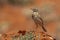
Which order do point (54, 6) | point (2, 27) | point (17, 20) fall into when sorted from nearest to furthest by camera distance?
point (2, 27), point (17, 20), point (54, 6)

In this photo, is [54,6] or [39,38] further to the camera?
[54,6]

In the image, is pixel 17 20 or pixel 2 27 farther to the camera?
pixel 17 20

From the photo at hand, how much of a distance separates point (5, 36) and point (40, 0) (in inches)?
394

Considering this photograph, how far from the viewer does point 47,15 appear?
66.4 feet

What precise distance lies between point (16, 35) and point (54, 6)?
32.1ft

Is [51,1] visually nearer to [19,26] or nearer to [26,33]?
[19,26]

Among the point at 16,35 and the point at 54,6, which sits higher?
the point at 54,6

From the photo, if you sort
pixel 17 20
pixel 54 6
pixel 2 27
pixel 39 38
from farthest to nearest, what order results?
pixel 54 6, pixel 17 20, pixel 2 27, pixel 39 38

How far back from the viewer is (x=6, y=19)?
66.3 ft

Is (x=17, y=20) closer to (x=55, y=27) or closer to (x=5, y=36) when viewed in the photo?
(x=55, y=27)

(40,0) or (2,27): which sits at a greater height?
(40,0)

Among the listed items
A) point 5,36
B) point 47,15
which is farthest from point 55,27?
point 5,36

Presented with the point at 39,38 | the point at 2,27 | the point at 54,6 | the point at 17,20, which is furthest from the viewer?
the point at 54,6

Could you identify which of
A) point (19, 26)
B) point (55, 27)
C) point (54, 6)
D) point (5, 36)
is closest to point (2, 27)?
point (19, 26)
